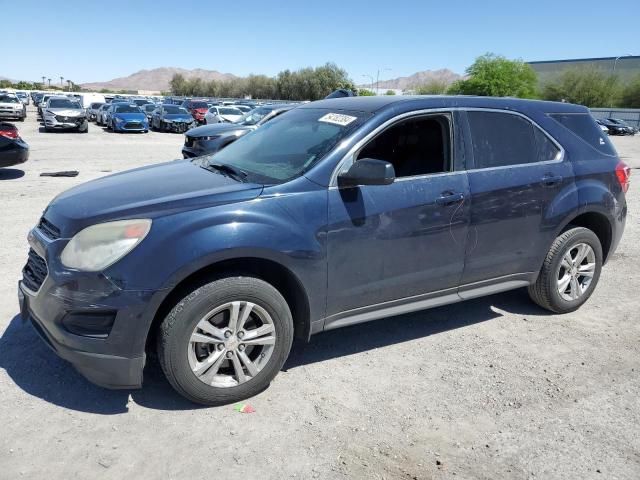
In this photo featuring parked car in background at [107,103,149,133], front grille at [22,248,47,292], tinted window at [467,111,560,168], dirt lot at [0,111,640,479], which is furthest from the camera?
parked car in background at [107,103,149,133]

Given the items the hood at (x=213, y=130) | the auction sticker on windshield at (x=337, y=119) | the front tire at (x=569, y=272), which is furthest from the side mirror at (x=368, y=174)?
the hood at (x=213, y=130)

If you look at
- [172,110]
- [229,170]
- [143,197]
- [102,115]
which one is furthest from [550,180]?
[102,115]

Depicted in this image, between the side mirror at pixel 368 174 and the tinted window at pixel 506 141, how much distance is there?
1057 mm

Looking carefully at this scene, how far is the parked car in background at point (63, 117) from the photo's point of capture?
23.7 metres

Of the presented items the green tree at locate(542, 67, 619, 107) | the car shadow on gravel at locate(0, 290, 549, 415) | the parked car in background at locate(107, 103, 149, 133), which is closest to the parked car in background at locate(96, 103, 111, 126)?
the parked car in background at locate(107, 103, 149, 133)

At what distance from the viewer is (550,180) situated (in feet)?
13.9

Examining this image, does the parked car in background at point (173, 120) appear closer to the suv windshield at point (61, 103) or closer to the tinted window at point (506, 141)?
the suv windshield at point (61, 103)

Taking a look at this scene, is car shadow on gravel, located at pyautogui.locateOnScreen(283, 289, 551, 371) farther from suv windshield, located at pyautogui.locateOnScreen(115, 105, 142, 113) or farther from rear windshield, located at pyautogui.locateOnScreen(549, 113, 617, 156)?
suv windshield, located at pyautogui.locateOnScreen(115, 105, 142, 113)

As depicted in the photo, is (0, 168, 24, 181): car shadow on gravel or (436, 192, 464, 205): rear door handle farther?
(0, 168, 24, 181): car shadow on gravel

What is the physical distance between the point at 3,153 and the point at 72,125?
15277mm

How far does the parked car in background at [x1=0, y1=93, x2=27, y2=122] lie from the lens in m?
31.3

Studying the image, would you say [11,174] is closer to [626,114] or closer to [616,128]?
[616,128]

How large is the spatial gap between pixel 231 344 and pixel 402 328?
5.75 ft

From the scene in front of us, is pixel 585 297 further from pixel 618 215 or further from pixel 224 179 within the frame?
pixel 224 179
